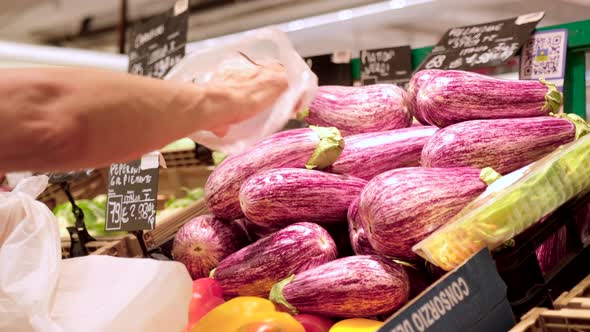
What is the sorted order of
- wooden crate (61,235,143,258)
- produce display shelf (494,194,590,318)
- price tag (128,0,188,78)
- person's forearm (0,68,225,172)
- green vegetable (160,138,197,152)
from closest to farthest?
person's forearm (0,68,225,172), produce display shelf (494,194,590,318), wooden crate (61,235,143,258), price tag (128,0,188,78), green vegetable (160,138,197,152)

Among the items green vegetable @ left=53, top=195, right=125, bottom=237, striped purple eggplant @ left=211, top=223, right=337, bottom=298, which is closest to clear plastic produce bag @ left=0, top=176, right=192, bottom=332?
striped purple eggplant @ left=211, top=223, right=337, bottom=298

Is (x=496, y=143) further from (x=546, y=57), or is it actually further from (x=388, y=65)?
(x=388, y=65)

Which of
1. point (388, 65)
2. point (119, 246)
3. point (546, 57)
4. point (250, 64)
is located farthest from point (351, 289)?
point (388, 65)

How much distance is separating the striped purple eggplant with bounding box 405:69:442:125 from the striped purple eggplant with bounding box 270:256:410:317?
47 cm

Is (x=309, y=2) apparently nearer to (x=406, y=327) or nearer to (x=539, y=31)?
(x=539, y=31)

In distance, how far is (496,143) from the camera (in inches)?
56.8

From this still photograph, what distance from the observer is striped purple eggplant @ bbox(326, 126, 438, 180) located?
5.29 feet

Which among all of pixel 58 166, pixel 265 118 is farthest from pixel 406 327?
pixel 58 166

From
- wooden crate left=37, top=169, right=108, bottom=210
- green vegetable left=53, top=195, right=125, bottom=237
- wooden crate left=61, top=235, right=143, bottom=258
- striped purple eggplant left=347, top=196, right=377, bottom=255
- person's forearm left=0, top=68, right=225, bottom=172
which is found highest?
person's forearm left=0, top=68, right=225, bottom=172

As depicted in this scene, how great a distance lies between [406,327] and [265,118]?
1.33 ft

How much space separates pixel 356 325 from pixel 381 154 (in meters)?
0.48

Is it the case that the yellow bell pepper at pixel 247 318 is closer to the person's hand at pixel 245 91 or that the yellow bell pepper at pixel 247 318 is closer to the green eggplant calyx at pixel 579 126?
the person's hand at pixel 245 91

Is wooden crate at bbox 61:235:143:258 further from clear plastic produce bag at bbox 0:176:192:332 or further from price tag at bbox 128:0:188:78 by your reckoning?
price tag at bbox 128:0:188:78

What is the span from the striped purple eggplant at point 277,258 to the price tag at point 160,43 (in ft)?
3.94
